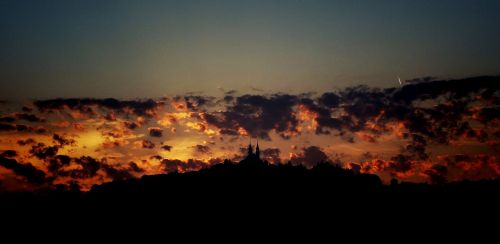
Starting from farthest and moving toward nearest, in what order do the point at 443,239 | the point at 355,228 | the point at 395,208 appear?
the point at 395,208 → the point at 355,228 → the point at 443,239

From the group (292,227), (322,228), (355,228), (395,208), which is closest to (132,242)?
(292,227)

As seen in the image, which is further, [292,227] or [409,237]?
[292,227]

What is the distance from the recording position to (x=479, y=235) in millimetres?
160375

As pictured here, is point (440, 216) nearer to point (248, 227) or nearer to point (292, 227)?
point (292, 227)

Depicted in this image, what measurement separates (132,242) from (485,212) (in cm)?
16470

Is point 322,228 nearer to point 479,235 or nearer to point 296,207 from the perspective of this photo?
point 296,207

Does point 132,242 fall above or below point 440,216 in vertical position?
below

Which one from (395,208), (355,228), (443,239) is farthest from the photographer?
(395,208)

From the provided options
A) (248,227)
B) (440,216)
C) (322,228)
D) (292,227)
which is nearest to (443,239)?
(440,216)

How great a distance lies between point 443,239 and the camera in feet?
521

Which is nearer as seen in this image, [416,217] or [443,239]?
[443,239]

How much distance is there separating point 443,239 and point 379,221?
29.1 meters

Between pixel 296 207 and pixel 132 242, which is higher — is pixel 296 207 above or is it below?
above

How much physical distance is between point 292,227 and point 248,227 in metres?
21.3
